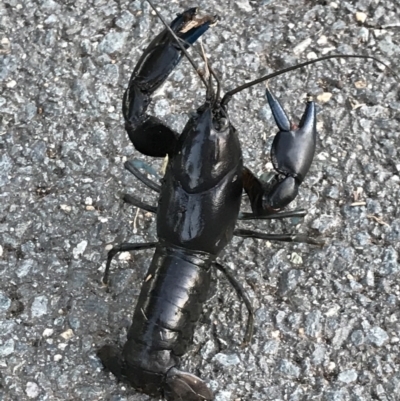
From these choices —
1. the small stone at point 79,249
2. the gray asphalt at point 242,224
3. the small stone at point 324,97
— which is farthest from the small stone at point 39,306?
the small stone at point 324,97

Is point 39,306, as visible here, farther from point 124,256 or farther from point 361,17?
point 361,17

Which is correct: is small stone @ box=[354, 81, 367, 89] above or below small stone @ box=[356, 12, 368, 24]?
below

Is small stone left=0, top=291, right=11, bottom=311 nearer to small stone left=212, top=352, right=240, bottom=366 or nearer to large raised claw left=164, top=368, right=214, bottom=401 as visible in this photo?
large raised claw left=164, top=368, right=214, bottom=401

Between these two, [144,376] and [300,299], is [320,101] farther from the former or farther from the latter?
[144,376]

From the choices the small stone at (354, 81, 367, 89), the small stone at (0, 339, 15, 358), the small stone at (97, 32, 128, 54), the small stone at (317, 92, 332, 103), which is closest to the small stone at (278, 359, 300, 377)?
the small stone at (0, 339, 15, 358)

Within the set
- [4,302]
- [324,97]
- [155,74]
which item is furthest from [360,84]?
[4,302]

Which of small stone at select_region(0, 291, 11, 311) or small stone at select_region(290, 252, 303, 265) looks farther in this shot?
small stone at select_region(290, 252, 303, 265)

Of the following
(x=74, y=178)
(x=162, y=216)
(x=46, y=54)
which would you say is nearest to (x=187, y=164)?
(x=162, y=216)
